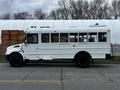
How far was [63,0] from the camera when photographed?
96.2m

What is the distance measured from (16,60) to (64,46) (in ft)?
10.1

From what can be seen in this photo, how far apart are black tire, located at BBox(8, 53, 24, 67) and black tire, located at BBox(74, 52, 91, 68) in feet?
11.1

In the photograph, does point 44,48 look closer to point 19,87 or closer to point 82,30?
point 82,30

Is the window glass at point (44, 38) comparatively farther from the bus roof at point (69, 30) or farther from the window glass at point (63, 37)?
the window glass at point (63, 37)

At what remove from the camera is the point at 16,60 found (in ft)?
72.2

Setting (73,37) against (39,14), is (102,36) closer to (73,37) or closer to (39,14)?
(73,37)

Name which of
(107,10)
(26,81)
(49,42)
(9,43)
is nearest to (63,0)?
(107,10)

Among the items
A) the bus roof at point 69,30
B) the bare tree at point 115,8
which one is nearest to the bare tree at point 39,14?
the bare tree at point 115,8

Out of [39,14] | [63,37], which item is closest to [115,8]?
[39,14]

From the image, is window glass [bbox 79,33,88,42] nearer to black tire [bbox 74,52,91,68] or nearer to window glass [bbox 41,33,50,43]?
black tire [bbox 74,52,91,68]

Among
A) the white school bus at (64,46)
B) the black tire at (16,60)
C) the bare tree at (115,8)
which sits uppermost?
the bare tree at (115,8)

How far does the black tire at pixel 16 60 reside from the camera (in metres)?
22.0

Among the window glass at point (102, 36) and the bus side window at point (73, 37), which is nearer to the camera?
the window glass at point (102, 36)

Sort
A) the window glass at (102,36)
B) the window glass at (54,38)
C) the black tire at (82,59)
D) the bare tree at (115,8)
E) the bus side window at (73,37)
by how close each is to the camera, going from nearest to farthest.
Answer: the black tire at (82,59) → the window glass at (102,36) → the bus side window at (73,37) → the window glass at (54,38) → the bare tree at (115,8)
